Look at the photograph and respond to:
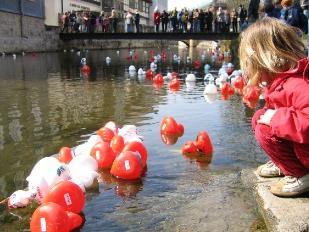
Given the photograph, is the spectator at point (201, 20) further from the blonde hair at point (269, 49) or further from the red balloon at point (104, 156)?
the blonde hair at point (269, 49)

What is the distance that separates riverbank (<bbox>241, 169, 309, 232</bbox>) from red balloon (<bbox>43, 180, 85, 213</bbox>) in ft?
4.55

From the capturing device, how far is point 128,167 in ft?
16.0

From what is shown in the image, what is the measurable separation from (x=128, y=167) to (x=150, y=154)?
1.22 m

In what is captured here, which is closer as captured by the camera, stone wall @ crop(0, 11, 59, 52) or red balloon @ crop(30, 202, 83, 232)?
red balloon @ crop(30, 202, 83, 232)

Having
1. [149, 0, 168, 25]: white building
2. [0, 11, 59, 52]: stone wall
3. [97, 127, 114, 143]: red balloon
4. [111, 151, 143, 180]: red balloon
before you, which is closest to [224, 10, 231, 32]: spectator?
[0, 11, 59, 52]: stone wall

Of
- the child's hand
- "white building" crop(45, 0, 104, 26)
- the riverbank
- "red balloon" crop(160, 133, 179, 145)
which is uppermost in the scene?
"white building" crop(45, 0, 104, 26)

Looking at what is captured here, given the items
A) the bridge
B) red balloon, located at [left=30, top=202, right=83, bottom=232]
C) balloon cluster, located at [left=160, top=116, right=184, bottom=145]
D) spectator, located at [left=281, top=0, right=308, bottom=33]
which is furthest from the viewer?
the bridge

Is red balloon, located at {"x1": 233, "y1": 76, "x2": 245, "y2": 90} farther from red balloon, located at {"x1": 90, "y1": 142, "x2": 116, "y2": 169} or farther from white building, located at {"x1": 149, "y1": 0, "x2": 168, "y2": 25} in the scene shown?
white building, located at {"x1": 149, "y1": 0, "x2": 168, "y2": 25}

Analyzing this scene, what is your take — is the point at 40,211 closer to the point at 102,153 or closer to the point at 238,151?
the point at 102,153

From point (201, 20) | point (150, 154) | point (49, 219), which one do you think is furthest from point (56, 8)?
point (49, 219)

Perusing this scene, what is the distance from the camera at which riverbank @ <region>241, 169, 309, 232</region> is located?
2.88 meters

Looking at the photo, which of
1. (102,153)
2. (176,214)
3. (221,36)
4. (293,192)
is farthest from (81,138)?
(221,36)

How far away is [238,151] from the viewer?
6.03 metres

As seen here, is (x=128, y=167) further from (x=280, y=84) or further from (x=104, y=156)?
(x=280, y=84)
